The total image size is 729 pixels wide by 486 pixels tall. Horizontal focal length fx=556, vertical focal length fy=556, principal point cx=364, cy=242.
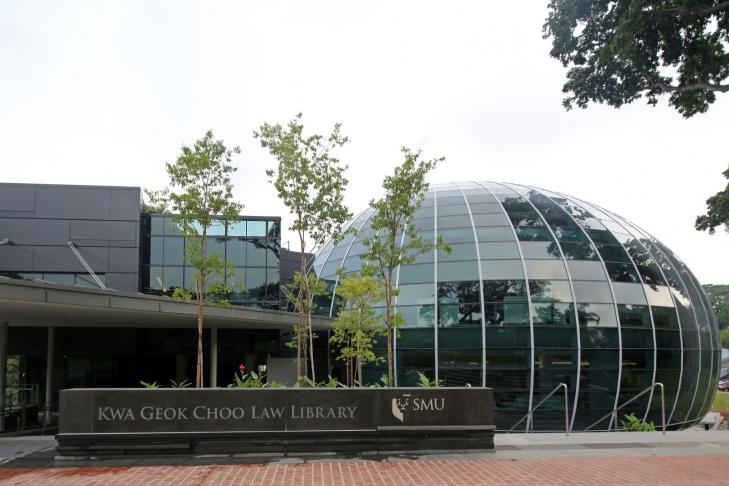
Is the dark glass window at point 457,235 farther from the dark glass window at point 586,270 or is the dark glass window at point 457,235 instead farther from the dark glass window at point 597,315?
the dark glass window at point 597,315

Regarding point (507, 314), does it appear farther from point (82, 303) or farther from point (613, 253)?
point (82, 303)

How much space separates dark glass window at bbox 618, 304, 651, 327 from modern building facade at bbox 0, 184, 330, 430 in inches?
455

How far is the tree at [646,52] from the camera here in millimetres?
13758

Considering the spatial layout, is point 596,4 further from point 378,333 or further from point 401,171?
point 378,333

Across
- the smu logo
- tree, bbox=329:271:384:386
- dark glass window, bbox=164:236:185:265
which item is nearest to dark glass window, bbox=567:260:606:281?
tree, bbox=329:271:384:386

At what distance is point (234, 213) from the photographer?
14.7 metres

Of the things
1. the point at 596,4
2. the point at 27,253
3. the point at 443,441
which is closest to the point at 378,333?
the point at 443,441

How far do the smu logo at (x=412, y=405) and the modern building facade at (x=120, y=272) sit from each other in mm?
12194

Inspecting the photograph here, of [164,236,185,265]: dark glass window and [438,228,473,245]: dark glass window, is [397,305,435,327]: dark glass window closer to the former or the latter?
[438,228,473,245]: dark glass window

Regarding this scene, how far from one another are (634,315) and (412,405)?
1452cm

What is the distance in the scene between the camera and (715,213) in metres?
15.2

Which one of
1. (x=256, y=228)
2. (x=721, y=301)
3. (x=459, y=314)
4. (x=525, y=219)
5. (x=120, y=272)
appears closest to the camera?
(x=459, y=314)

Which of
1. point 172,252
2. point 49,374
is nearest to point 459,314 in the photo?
point 172,252

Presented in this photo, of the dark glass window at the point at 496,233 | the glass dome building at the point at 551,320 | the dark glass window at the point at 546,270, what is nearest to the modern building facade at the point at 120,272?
the glass dome building at the point at 551,320
